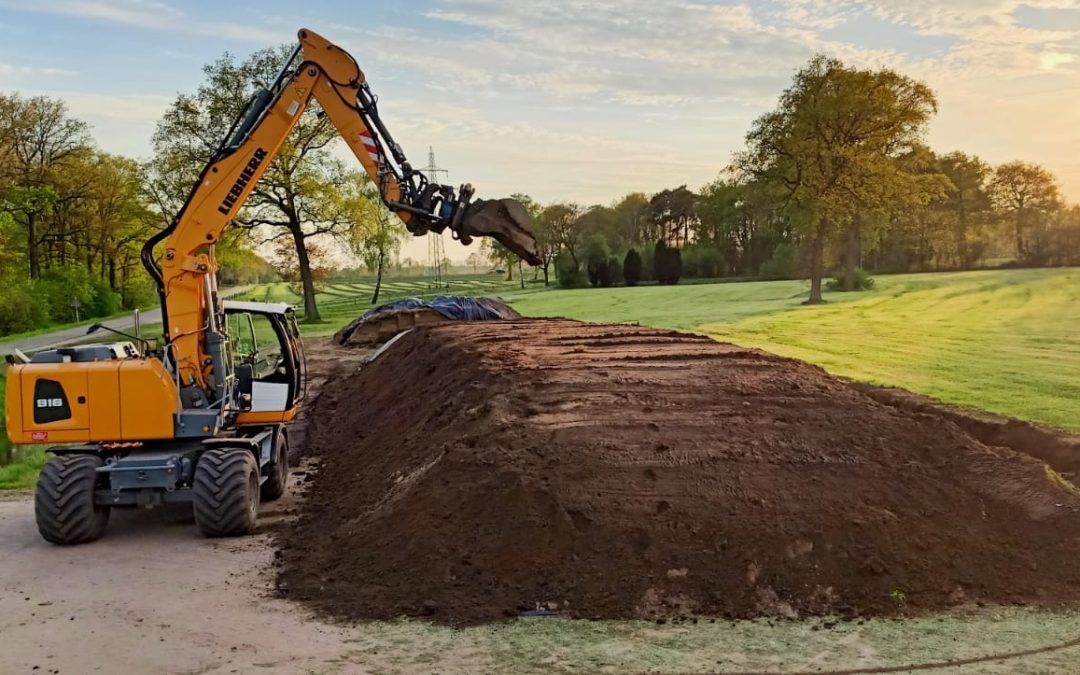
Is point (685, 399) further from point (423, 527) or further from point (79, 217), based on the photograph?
point (79, 217)

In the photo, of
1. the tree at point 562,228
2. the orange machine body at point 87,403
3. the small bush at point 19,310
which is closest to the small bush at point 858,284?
the tree at point 562,228

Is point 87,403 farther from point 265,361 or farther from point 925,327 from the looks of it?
point 925,327

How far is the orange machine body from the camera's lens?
27.4 feet

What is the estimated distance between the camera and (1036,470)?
7.52 metres

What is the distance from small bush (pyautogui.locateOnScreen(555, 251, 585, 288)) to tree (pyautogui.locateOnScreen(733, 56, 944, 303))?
662 inches

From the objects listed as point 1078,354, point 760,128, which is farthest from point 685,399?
point 760,128

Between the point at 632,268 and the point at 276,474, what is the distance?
42668mm

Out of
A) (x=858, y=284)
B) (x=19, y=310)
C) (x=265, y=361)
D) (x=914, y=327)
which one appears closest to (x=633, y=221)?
(x=858, y=284)

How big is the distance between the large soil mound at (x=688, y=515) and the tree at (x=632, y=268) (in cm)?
4218

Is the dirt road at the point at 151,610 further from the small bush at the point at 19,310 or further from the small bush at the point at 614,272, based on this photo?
the small bush at the point at 614,272

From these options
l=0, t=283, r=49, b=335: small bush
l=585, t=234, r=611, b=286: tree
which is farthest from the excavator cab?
l=585, t=234, r=611, b=286: tree

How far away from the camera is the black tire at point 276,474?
10070 mm

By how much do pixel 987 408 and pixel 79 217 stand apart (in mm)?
50767

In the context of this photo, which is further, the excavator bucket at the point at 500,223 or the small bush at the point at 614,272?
the small bush at the point at 614,272
